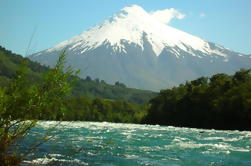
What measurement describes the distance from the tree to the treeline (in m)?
62.3

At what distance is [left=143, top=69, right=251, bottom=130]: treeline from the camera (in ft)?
241

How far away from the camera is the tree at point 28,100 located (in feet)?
30.3

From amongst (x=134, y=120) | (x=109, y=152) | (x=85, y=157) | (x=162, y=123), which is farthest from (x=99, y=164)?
(x=134, y=120)

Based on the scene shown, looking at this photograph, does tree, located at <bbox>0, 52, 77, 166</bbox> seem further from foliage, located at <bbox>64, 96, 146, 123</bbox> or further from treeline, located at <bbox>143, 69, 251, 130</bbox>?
foliage, located at <bbox>64, 96, 146, 123</bbox>

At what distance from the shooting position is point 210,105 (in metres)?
83.4

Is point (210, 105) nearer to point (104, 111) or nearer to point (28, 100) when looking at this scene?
point (104, 111)

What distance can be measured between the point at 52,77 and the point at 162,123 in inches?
3674

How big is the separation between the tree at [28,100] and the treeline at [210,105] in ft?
205

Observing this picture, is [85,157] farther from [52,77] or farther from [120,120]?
[120,120]

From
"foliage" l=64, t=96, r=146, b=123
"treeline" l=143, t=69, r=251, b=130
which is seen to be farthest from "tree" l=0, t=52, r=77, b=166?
"foliage" l=64, t=96, r=146, b=123

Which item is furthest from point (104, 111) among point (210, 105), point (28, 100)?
point (28, 100)

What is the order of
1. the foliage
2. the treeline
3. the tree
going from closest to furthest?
1. the tree
2. the treeline
3. the foliage

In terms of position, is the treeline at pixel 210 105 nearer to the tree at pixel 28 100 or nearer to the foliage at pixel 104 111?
the foliage at pixel 104 111

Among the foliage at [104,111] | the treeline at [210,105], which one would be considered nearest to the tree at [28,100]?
the treeline at [210,105]
